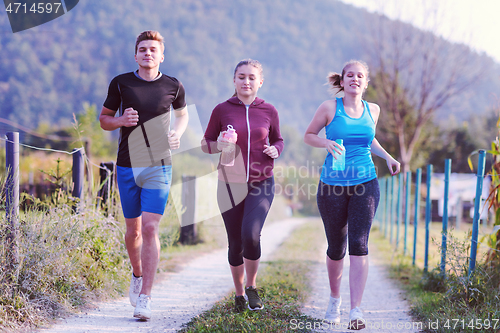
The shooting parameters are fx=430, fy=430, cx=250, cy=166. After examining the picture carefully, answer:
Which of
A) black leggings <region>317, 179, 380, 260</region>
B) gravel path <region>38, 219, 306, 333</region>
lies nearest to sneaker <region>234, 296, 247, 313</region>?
gravel path <region>38, 219, 306, 333</region>

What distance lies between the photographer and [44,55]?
373 feet

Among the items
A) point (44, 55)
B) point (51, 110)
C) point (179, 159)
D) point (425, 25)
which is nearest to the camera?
point (425, 25)

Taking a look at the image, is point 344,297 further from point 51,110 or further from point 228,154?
point 51,110

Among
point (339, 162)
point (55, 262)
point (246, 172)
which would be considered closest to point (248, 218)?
point (246, 172)

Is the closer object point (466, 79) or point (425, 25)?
point (425, 25)

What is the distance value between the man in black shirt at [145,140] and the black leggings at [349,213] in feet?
4.26

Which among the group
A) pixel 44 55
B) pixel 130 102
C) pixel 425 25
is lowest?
pixel 130 102

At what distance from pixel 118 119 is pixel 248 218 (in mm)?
1274

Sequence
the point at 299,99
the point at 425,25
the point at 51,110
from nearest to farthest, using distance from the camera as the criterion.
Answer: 1. the point at 425,25
2. the point at 51,110
3. the point at 299,99

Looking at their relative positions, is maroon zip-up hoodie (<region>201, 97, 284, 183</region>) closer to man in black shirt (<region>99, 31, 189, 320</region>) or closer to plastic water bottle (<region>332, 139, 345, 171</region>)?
man in black shirt (<region>99, 31, 189, 320</region>)

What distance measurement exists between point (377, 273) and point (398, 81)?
21.2 meters

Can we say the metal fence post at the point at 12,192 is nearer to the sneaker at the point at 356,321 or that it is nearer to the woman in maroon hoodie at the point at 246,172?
the woman in maroon hoodie at the point at 246,172

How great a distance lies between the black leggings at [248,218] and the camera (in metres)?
3.36

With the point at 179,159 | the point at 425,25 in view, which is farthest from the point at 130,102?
the point at 179,159
